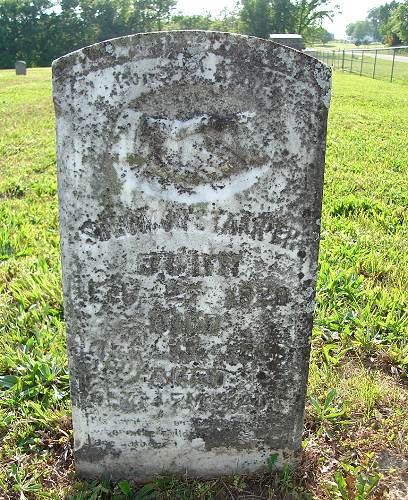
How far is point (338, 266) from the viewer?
3738mm

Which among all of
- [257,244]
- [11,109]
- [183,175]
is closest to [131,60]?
[183,175]

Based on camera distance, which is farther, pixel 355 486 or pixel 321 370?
pixel 321 370

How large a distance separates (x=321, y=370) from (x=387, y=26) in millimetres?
67612

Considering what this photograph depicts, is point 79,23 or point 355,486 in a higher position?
point 79,23

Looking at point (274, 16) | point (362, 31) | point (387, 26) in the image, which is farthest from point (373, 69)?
point (362, 31)

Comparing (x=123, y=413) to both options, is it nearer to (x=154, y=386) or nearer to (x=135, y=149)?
(x=154, y=386)

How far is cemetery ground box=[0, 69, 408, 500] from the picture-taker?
6.82ft

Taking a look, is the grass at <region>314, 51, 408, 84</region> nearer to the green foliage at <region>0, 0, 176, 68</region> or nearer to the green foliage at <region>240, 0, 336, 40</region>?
the green foliage at <region>240, 0, 336, 40</region>

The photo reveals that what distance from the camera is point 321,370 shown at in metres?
2.70

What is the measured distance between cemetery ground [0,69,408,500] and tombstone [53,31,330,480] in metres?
0.11

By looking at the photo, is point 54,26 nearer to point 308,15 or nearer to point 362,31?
point 308,15

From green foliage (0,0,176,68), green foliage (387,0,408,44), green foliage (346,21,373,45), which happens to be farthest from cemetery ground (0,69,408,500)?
green foliage (346,21,373,45)

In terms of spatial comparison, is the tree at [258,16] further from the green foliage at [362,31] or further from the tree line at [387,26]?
the green foliage at [362,31]

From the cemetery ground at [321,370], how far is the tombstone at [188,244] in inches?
4.5
